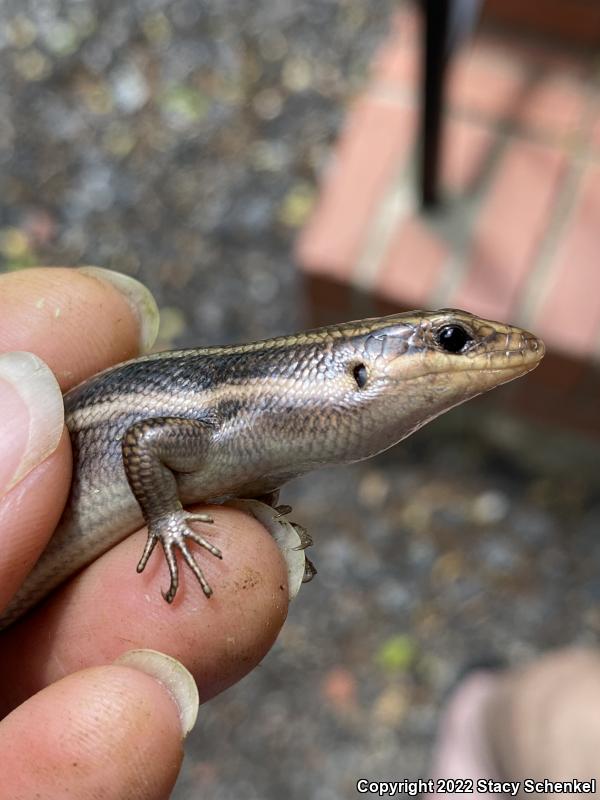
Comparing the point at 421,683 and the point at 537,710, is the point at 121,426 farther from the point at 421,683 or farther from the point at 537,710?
the point at 421,683

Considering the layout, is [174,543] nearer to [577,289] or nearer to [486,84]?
[577,289]

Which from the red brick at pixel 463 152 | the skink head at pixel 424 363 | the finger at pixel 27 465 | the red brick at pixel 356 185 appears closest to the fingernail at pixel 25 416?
the finger at pixel 27 465

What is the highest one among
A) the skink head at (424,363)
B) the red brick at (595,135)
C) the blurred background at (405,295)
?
the red brick at (595,135)

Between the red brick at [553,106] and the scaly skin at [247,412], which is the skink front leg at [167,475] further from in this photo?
the red brick at [553,106]

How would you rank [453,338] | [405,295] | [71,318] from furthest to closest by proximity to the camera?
[405,295], [71,318], [453,338]

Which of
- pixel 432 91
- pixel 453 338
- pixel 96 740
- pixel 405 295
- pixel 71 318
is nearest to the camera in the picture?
pixel 96 740

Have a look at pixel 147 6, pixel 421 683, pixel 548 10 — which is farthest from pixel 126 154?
pixel 421 683

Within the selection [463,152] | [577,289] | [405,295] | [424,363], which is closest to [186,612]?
[424,363]
